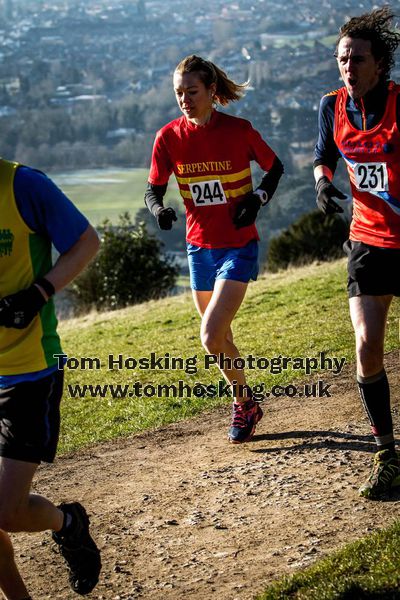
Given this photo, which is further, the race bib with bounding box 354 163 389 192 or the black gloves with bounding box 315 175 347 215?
the black gloves with bounding box 315 175 347 215

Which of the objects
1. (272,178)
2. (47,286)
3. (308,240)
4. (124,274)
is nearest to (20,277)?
(47,286)

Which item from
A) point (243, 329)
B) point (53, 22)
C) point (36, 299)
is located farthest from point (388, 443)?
point (53, 22)

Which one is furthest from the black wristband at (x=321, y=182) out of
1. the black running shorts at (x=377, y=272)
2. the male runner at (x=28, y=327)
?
the male runner at (x=28, y=327)

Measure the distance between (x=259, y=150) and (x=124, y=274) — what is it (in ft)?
65.3

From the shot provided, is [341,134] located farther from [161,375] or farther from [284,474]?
[161,375]

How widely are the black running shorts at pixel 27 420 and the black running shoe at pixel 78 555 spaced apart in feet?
1.46

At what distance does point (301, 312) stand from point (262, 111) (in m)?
72.7

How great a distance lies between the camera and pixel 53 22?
144m

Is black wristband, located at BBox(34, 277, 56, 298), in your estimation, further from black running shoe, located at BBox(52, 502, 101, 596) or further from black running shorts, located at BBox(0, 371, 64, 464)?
black running shoe, located at BBox(52, 502, 101, 596)

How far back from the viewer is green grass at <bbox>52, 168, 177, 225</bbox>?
9362cm

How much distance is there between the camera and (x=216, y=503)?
212 inches

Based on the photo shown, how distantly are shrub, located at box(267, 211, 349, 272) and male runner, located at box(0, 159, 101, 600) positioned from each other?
→ 2377 centimetres

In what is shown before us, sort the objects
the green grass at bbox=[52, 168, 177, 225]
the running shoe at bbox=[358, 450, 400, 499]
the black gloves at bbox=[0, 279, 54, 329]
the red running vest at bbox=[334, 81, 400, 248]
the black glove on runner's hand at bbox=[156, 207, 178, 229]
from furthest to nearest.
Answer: the green grass at bbox=[52, 168, 177, 225] < the black glove on runner's hand at bbox=[156, 207, 178, 229] < the running shoe at bbox=[358, 450, 400, 499] < the red running vest at bbox=[334, 81, 400, 248] < the black gloves at bbox=[0, 279, 54, 329]

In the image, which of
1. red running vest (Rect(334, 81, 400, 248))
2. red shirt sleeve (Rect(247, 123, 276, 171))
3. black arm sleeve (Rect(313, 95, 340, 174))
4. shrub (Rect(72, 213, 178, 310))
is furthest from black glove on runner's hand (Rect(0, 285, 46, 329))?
shrub (Rect(72, 213, 178, 310))
